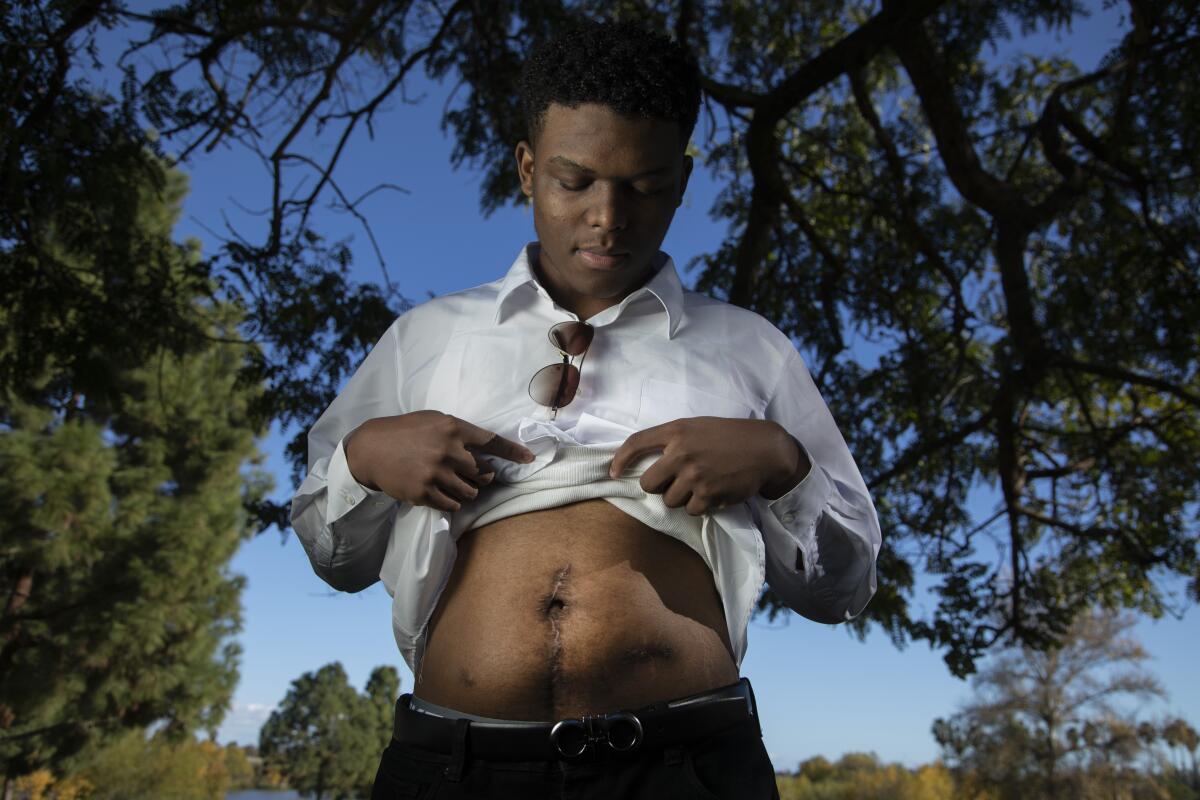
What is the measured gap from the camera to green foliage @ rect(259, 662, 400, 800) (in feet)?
123

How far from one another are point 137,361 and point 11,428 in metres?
16.7

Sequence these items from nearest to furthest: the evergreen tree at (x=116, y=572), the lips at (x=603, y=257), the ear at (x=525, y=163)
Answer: the lips at (x=603, y=257) < the ear at (x=525, y=163) < the evergreen tree at (x=116, y=572)

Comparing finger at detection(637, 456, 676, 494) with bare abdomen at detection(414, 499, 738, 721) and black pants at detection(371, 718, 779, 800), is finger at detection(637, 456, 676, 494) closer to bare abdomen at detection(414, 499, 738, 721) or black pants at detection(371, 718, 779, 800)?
bare abdomen at detection(414, 499, 738, 721)

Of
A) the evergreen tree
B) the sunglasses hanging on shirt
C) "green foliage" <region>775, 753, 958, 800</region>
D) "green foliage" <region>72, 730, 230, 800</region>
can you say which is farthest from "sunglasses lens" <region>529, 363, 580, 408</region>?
"green foliage" <region>775, 753, 958, 800</region>

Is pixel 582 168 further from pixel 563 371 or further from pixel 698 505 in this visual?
pixel 698 505

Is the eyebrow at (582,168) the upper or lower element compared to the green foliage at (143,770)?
lower

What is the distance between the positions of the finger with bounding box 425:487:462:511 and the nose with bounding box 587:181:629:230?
0.51 meters

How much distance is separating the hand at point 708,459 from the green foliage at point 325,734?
36.8 meters

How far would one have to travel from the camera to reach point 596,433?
1562 mm

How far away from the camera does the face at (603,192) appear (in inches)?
63.6

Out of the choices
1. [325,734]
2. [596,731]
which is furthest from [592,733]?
[325,734]

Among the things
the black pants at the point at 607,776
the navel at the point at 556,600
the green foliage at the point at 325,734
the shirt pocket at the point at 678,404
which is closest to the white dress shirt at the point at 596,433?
the shirt pocket at the point at 678,404

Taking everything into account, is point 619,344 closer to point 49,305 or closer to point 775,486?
point 775,486

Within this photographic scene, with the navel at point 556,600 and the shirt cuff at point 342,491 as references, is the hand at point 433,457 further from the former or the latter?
the navel at point 556,600
